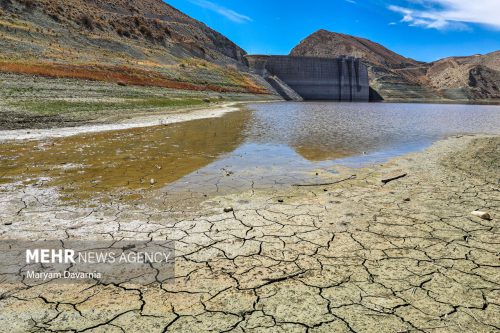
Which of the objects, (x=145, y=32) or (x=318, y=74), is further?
(x=318, y=74)

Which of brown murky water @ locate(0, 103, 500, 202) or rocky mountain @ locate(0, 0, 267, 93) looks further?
rocky mountain @ locate(0, 0, 267, 93)

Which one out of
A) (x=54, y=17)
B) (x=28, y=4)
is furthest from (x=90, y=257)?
(x=28, y=4)

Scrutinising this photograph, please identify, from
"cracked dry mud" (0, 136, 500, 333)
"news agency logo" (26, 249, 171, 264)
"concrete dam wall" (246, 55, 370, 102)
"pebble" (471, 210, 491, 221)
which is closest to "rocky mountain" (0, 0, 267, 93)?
"concrete dam wall" (246, 55, 370, 102)

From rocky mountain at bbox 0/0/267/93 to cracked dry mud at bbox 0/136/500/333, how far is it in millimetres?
28380

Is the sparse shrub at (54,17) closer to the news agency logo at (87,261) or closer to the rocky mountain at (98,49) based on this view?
the rocky mountain at (98,49)

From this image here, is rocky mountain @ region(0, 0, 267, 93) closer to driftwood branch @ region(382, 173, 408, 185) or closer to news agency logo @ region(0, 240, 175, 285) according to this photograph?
news agency logo @ region(0, 240, 175, 285)

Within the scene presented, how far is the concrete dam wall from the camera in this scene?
320 ft

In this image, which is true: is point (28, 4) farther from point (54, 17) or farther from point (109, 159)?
point (109, 159)

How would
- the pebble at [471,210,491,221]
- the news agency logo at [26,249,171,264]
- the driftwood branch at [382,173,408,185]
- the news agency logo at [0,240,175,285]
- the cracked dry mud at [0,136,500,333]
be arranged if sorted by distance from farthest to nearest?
the driftwood branch at [382,173,408,185] → the pebble at [471,210,491,221] → the news agency logo at [26,249,171,264] → the news agency logo at [0,240,175,285] → the cracked dry mud at [0,136,500,333]

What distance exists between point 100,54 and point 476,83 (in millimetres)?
164674

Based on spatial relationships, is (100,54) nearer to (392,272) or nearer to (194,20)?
(392,272)

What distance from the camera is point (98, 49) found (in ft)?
158

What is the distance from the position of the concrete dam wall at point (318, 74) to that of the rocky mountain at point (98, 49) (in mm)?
19163

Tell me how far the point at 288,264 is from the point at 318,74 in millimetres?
102961
